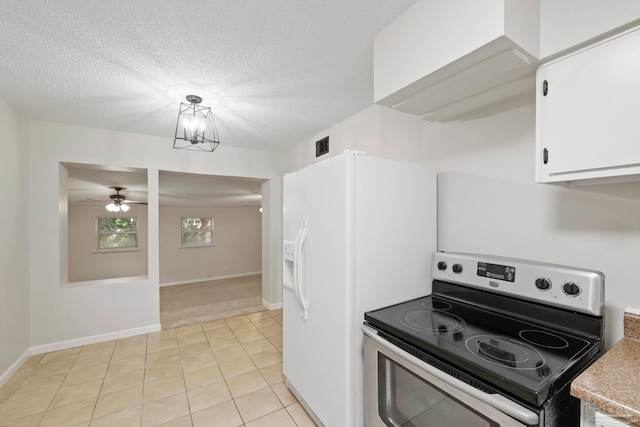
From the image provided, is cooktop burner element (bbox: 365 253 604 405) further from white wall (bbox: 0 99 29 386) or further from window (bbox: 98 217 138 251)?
window (bbox: 98 217 138 251)

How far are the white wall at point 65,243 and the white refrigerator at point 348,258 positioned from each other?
238cm

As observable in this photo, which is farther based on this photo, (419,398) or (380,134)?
(380,134)

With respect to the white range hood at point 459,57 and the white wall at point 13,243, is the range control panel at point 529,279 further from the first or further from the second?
the white wall at point 13,243

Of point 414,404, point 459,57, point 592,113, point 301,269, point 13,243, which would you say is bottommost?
point 414,404

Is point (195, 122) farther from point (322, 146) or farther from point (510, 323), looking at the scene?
point (510, 323)

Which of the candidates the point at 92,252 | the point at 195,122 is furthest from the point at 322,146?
the point at 92,252

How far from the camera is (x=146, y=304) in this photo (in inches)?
130

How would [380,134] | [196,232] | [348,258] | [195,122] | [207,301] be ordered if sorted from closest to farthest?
[348,258] < [195,122] < [380,134] < [207,301] < [196,232]

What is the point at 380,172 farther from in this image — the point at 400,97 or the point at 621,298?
the point at 621,298

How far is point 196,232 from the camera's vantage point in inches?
309

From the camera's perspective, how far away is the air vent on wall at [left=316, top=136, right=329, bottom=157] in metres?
3.14

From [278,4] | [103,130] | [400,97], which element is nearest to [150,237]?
[103,130]

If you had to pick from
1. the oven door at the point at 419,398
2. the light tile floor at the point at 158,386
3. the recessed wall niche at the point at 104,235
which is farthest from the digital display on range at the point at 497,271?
the recessed wall niche at the point at 104,235

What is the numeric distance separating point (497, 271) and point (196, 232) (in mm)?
7896
